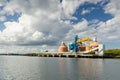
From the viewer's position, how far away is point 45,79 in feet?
142

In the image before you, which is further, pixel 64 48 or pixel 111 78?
pixel 64 48

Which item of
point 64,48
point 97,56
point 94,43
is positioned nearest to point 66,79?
point 97,56

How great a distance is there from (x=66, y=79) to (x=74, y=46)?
138m

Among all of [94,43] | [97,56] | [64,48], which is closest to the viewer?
[97,56]

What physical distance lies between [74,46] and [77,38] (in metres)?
6.39

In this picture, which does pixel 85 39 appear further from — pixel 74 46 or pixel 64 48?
pixel 64 48

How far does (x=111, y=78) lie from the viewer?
146ft

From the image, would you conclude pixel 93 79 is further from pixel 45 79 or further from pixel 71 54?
pixel 71 54

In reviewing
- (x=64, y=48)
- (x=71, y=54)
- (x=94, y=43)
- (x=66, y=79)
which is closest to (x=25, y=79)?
(x=66, y=79)

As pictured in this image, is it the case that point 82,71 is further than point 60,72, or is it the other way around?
point 82,71

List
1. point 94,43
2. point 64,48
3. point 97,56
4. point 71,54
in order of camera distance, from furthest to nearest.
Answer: point 64,48 → point 71,54 → point 94,43 → point 97,56

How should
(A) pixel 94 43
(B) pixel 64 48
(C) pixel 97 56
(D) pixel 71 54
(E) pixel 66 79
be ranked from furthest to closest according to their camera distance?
1. (B) pixel 64 48
2. (D) pixel 71 54
3. (A) pixel 94 43
4. (C) pixel 97 56
5. (E) pixel 66 79

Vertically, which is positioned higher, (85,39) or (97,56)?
(85,39)

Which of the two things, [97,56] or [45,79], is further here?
[97,56]
